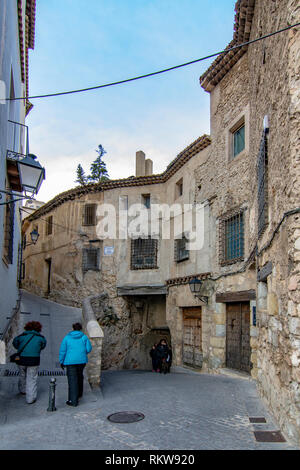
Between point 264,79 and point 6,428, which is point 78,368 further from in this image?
point 264,79

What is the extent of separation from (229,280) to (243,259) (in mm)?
959

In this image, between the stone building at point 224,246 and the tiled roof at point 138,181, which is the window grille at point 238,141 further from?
the tiled roof at point 138,181

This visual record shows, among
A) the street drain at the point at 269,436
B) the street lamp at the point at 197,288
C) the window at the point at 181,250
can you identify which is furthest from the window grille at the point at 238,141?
the street drain at the point at 269,436

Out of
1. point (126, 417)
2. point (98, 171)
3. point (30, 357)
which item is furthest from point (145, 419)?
point (98, 171)

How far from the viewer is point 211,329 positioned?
1248 centimetres

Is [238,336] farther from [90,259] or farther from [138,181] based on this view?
[90,259]

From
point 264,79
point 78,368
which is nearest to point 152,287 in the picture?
point 78,368

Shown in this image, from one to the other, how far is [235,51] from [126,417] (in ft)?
33.9

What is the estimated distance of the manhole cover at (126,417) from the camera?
6.00 m

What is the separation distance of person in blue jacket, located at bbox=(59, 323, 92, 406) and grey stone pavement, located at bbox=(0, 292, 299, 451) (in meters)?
0.22

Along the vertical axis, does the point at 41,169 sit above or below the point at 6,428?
above

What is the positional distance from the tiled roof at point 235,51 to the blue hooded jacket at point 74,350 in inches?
330

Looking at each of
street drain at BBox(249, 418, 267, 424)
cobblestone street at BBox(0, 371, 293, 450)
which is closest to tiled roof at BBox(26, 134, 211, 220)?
cobblestone street at BBox(0, 371, 293, 450)

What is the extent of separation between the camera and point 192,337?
1416 centimetres
